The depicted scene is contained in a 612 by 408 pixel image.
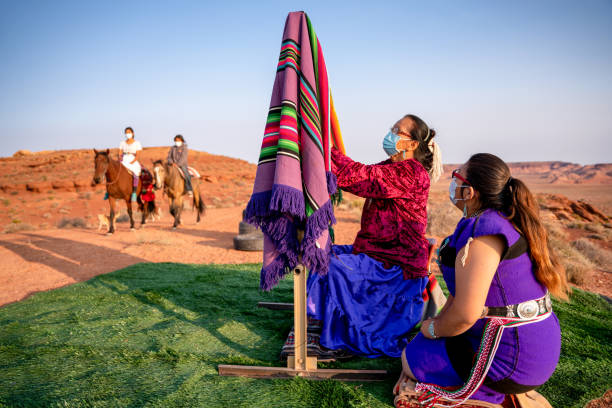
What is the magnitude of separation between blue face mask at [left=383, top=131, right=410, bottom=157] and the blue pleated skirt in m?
0.90

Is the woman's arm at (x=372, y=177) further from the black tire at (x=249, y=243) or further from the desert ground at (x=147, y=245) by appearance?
the black tire at (x=249, y=243)

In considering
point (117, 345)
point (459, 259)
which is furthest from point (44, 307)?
point (459, 259)

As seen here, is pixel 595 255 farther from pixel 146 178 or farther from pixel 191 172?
pixel 146 178

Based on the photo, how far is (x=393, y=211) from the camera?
295 centimetres

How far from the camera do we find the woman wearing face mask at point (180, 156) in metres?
12.0

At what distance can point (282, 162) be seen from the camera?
7.91 feet

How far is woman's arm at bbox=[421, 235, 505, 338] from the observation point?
6.13 ft

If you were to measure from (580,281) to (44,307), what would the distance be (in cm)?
823

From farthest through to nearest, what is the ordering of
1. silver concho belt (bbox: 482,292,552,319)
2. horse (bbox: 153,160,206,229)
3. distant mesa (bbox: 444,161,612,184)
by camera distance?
distant mesa (bbox: 444,161,612,184), horse (bbox: 153,160,206,229), silver concho belt (bbox: 482,292,552,319)

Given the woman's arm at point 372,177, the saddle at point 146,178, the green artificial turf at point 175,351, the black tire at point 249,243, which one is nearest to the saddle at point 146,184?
the saddle at point 146,178

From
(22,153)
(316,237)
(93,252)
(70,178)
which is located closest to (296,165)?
(316,237)

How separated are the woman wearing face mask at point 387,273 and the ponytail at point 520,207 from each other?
788 mm

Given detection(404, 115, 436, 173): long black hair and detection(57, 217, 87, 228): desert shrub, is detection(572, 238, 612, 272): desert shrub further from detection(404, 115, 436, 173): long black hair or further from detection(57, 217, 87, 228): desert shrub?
detection(57, 217, 87, 228): desert shrub

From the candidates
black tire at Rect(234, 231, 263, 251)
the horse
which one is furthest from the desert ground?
the horse
